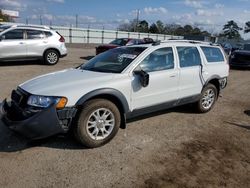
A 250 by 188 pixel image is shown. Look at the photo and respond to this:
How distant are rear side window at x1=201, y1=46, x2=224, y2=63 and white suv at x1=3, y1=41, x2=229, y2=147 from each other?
0.12ft

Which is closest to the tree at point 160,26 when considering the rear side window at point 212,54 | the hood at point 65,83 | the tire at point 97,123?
the rear side window at point 212,54

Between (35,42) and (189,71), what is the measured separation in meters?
8.55

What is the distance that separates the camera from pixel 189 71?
5613mm

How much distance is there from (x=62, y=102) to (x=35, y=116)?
41cm

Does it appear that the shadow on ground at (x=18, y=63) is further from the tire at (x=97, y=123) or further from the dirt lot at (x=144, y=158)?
the tire at (x=97, y=123)

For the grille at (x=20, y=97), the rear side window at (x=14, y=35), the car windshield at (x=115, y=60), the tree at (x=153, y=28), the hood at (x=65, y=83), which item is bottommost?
the grille at (x=20, y=97)

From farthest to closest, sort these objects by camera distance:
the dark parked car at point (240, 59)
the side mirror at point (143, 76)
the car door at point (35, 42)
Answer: the dark parked car at point (240, 59)
the car door at point (35, 42)
the side mirror at point (143, 76)

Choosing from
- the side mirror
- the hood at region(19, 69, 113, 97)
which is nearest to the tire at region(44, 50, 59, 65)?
the hood at region(19, 69, 113, 97)

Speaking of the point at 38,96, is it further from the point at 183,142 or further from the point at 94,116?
the point at 183,142

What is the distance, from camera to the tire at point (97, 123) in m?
4.04

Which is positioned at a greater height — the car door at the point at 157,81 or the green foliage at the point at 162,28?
the green foliage at the point at 162,28

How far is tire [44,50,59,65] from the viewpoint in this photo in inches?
499

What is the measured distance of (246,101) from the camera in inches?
309

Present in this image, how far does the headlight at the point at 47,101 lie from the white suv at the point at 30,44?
8.53 m
